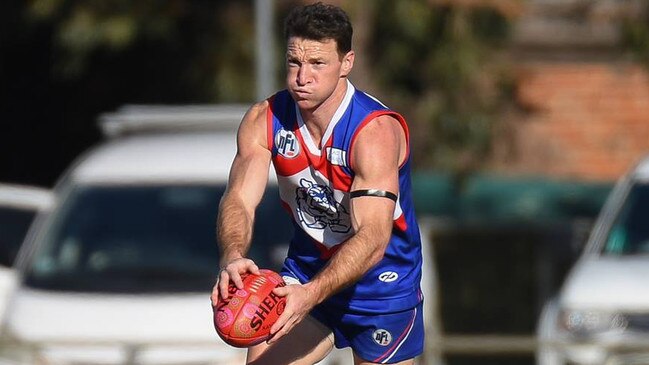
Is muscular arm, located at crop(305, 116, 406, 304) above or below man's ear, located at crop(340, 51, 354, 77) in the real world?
below

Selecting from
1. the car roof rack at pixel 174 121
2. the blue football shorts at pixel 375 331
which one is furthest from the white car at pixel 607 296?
the blue football shorts at pixel 375 331

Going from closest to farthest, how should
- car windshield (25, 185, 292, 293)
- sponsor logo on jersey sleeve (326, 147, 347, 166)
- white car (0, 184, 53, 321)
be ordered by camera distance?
sponsor logo on jersey sleeve (326, 147, 347, 166)
car windshield (25, 185, 292, 293)
white car (0, 184, 53, 321)

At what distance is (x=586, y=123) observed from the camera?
18828 millimetres

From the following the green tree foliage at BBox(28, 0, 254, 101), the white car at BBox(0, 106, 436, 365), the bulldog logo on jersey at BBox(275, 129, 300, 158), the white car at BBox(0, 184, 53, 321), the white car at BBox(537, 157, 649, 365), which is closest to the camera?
the bulldog logo on jersey at BBox(275, 129, 300, 158)

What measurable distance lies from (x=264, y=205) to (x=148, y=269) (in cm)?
81

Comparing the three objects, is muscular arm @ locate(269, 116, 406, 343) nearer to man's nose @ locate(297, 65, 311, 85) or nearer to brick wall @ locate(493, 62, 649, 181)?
man's nose @ locate(297, 65, 311, 85)

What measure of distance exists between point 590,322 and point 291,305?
544 cm

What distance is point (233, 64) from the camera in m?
17.0

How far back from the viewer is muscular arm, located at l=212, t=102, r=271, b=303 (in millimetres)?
6281

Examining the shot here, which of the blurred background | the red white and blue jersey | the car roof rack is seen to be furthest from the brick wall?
the red white and blue jersey

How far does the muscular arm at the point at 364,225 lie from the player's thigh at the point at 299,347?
69cm

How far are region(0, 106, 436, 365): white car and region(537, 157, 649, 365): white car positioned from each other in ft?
2.96

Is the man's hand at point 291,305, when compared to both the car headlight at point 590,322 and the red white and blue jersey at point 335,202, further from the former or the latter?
the car headlight at point 590,322

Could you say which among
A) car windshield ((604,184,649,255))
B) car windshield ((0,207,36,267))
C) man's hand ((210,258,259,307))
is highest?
man's hand ((210,258,259,307))
